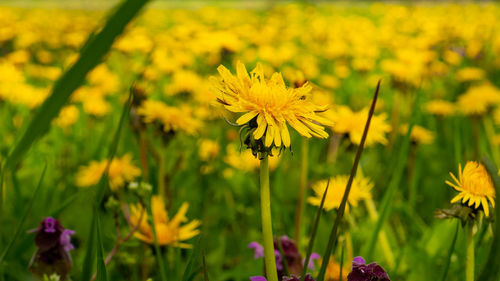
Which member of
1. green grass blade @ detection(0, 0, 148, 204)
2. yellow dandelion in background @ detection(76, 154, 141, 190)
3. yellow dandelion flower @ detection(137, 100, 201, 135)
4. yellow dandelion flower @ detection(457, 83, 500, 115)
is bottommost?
yellow dandelion in background @ detection(76, 154, 141, 190)

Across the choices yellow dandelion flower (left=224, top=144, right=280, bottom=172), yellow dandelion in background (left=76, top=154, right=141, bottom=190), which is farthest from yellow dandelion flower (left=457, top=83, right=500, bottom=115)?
yellow dandelion in background (left=76, top=154, right=141, bottom=190)

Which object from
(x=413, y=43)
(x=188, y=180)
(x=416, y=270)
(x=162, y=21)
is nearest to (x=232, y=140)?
(x=188, y=180)

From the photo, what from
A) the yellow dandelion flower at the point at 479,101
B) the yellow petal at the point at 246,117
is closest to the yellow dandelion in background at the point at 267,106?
the yellow petal at the point at 246,117

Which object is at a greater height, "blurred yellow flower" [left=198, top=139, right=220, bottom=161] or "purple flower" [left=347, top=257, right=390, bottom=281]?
"purple flower" [left=347, top=257, right=390, bottom=281]

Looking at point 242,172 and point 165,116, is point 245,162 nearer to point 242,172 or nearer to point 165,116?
point 242,172

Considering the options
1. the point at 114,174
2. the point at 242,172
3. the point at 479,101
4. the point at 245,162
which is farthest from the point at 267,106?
the point at 479,101

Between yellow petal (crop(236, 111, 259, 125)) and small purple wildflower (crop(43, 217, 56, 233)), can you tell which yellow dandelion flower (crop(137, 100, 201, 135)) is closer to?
small purple wildflower (crop(43, 217, 56, 233))

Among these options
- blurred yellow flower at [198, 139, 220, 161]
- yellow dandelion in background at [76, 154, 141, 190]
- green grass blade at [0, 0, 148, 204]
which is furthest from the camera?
blurred yellow flower at [198, 139, 220, 161]

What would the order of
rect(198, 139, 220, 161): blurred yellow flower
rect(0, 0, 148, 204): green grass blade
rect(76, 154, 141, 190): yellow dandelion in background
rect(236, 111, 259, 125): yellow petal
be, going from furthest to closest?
rect(198, 139, 220, 161): blurred yellow flower → rect(76, 154, 141, 190): yellow dandelion in background → rect(236, 111, 259, 125): yellow petal → rect(0, 0, 148, 204): green grass blade

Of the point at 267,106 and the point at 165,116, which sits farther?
the point at 165,116
